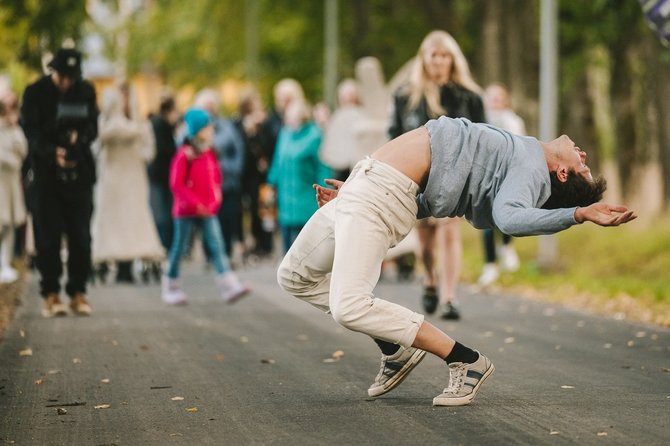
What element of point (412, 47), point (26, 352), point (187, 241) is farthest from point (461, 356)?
point (412, 47)

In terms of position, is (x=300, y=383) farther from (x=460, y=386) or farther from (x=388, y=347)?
(x=460, y=386)

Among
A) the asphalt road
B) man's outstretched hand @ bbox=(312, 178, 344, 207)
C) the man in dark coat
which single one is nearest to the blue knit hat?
the man in dark coat

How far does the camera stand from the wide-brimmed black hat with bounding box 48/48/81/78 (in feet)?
39.7

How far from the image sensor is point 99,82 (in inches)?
3391

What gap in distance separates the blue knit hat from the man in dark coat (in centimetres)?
195

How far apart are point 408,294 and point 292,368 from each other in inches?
241

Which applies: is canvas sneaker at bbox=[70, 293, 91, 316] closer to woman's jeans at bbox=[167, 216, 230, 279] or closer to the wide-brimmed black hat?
woman's jeans at bbox=[167, 216, 230, 279]

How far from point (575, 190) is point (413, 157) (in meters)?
0.75

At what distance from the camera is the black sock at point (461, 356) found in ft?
23.9

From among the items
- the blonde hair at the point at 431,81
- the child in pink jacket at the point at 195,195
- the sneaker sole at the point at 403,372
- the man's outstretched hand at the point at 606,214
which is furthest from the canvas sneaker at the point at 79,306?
the man's outstretched hand at the point at 606,214

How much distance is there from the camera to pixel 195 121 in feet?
46.8

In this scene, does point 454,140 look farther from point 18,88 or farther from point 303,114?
point 18,88

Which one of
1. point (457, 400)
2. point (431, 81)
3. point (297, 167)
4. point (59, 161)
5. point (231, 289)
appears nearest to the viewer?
→ point (457, 400)

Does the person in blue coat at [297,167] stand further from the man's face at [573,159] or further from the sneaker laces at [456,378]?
the man's face at [573,159]
